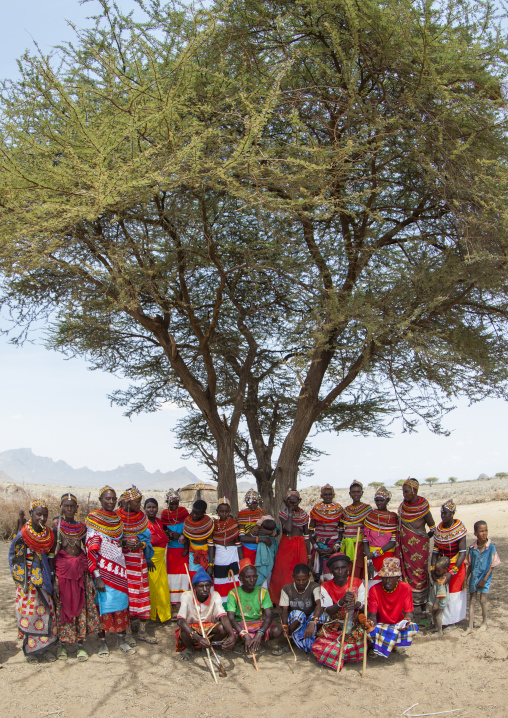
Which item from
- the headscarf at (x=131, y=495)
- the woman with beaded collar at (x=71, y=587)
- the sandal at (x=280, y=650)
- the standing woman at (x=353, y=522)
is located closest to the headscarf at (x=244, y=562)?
the sandal at (x=280, y=650)

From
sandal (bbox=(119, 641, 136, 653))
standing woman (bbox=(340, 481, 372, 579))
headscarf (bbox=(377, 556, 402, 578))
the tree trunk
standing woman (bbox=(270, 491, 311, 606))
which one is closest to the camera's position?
headscarf (bbox=(377, 556, 402, 578))

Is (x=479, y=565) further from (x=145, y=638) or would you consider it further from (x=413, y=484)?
(x=145, y=638)

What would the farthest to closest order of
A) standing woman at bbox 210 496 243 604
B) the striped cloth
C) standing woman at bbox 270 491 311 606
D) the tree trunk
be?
1. the tree trunk
2. standing woman at bbox 270 491 311 606
3. standing woman at bbox 210 496 243 604
4. the striped cloth

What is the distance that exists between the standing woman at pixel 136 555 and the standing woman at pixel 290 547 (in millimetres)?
1488

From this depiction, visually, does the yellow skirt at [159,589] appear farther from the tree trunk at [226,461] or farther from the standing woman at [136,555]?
the tree trunk at [226,461]

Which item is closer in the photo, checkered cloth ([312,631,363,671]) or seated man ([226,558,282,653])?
checkered cloth ([312,631,363,671])

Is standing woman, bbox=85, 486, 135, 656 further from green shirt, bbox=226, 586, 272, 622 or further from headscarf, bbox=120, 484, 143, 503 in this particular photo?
green shirt, bbox=226, 586, 272, 622

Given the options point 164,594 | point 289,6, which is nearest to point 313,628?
point 164,594

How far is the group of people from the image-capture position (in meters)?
6.55

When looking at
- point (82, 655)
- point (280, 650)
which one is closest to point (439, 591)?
point (280, 650)

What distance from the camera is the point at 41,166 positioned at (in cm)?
817

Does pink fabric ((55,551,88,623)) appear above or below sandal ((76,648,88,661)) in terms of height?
above

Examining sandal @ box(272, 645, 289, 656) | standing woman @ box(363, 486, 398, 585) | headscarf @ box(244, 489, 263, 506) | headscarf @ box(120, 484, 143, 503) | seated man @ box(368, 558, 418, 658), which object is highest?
headscarf @ box(120, 484, 143, 503)

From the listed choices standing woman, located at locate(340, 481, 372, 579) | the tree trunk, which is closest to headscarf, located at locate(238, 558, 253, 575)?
standing woman, located at locate(340, 481, 372, 579)
